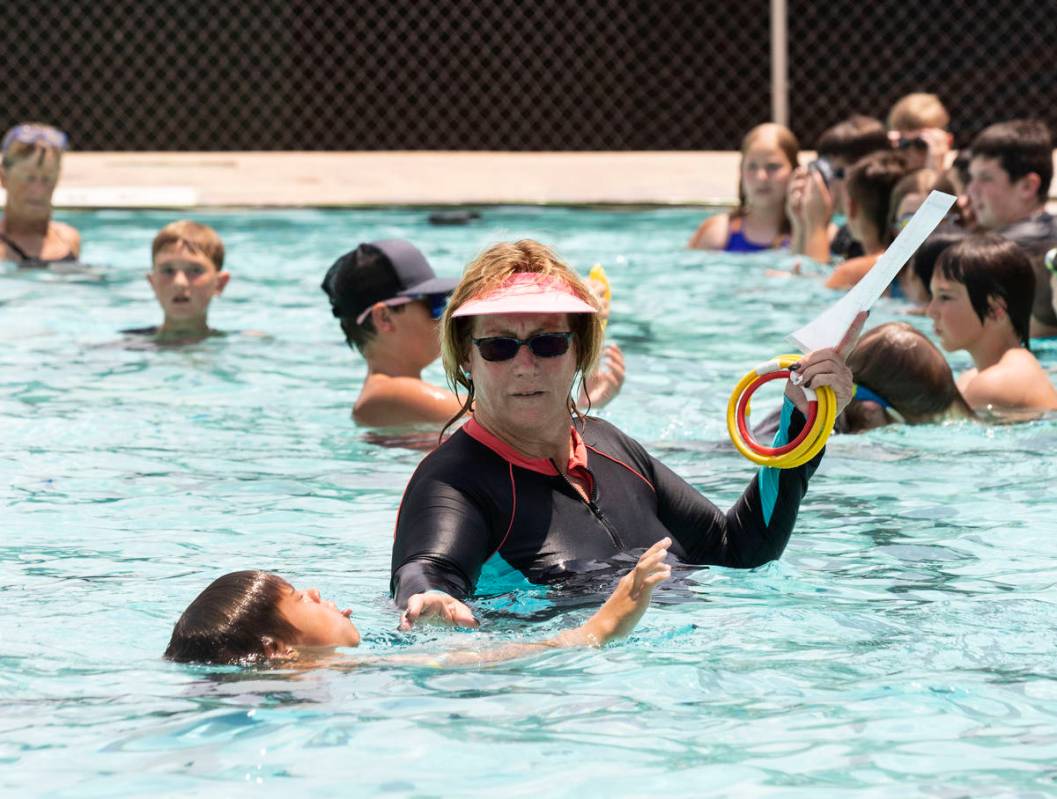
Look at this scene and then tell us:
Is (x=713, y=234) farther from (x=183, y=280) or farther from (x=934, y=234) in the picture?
(x=183, y=280)

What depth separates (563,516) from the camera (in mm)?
3758

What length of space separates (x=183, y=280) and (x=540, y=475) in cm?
435

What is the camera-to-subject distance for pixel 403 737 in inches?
126

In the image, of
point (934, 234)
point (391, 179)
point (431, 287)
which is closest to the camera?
point (431, 287)

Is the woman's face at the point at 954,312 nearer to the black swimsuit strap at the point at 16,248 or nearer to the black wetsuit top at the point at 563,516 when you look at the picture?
the black wetsuit top at the point at 563,516

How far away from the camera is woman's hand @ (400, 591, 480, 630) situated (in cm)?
320

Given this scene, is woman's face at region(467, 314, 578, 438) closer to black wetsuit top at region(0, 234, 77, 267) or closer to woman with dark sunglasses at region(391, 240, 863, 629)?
woman with dark sunglasses at region(391, 240, 863, 629)

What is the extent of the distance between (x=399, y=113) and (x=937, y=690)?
1189 centimetres

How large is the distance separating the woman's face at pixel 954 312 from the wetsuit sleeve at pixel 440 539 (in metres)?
2.98

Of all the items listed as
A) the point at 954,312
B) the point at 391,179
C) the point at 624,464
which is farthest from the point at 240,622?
the point at 391,179

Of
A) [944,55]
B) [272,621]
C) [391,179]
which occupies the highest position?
[944,55]

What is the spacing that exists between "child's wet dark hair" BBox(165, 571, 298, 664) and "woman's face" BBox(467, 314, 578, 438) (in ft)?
2.01

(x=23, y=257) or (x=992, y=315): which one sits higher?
(x=992, y=315)

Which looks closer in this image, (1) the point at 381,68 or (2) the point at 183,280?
(2) the point at 183,280
